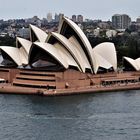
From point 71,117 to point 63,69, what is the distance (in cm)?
1000

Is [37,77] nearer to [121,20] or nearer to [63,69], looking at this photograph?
[63,69]

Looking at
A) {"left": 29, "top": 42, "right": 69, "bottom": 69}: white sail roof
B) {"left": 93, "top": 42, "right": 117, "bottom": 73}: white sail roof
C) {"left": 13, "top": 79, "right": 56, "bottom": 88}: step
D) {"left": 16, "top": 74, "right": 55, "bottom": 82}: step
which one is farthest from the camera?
{"left": 93, "top": 42, "right": 117, "bottom": 73}: white sail roof

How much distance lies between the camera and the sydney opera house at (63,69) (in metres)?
35.8

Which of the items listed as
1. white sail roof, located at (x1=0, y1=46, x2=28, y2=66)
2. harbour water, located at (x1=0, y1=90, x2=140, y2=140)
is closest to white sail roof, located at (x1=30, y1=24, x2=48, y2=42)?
white sail roof, located at (x1=0, y1=46, x2=28, y2=66)

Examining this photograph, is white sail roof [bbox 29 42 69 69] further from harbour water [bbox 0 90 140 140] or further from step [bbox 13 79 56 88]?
harbour water [bbox 0 90 140 140]

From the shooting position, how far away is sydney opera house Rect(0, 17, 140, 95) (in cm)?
3578

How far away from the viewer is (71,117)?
2652cm

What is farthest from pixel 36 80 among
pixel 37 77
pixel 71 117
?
pixel 71 117

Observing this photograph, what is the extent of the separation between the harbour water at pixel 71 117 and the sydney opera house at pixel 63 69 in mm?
1907

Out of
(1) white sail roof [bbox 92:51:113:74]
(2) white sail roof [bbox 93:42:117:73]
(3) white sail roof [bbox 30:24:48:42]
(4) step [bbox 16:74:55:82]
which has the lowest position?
(4) step [bbox 16:74:55:82]

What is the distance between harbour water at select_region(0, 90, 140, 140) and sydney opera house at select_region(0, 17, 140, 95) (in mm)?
1907

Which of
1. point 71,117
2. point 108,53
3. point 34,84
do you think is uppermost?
point 108,53

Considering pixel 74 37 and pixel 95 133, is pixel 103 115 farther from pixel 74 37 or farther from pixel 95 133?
pixel 74 37

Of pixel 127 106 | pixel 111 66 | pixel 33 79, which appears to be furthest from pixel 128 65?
pixel 127 106
